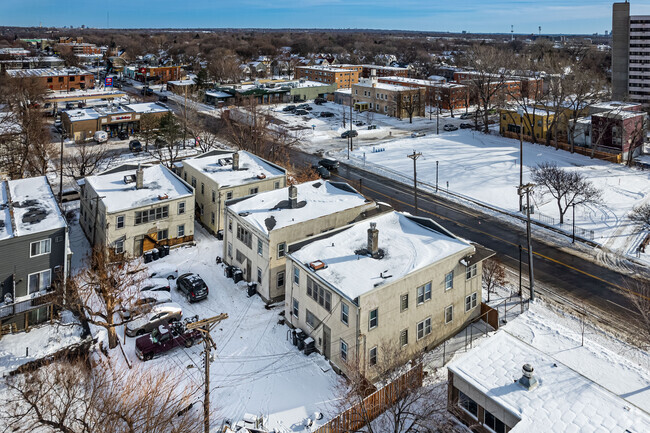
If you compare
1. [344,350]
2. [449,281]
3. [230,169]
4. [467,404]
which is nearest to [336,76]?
[230,169]

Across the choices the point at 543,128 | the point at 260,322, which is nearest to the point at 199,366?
the point at 260,322

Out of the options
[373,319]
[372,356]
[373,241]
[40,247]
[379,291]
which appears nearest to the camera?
[379,291]

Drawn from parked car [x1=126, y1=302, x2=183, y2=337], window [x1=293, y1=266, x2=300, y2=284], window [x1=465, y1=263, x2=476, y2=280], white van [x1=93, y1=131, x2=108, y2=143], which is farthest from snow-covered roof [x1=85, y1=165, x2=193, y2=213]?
white van [x1=93, y1=131, x2=108, y2=143]

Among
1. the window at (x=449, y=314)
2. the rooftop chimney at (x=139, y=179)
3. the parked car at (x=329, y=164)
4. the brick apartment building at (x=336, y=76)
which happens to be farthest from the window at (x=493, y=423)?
the brick apartment building at (x=336, y=76)

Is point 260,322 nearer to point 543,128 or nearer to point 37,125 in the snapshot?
point 37,125

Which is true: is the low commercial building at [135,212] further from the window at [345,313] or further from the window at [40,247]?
the window at [345,313]

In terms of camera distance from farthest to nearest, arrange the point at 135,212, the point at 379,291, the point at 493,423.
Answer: the point at 135,212
the point at 379,291
the point at 493,423

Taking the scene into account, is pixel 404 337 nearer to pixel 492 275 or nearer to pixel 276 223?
pixel 492 275

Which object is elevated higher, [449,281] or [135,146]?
[135,146]
